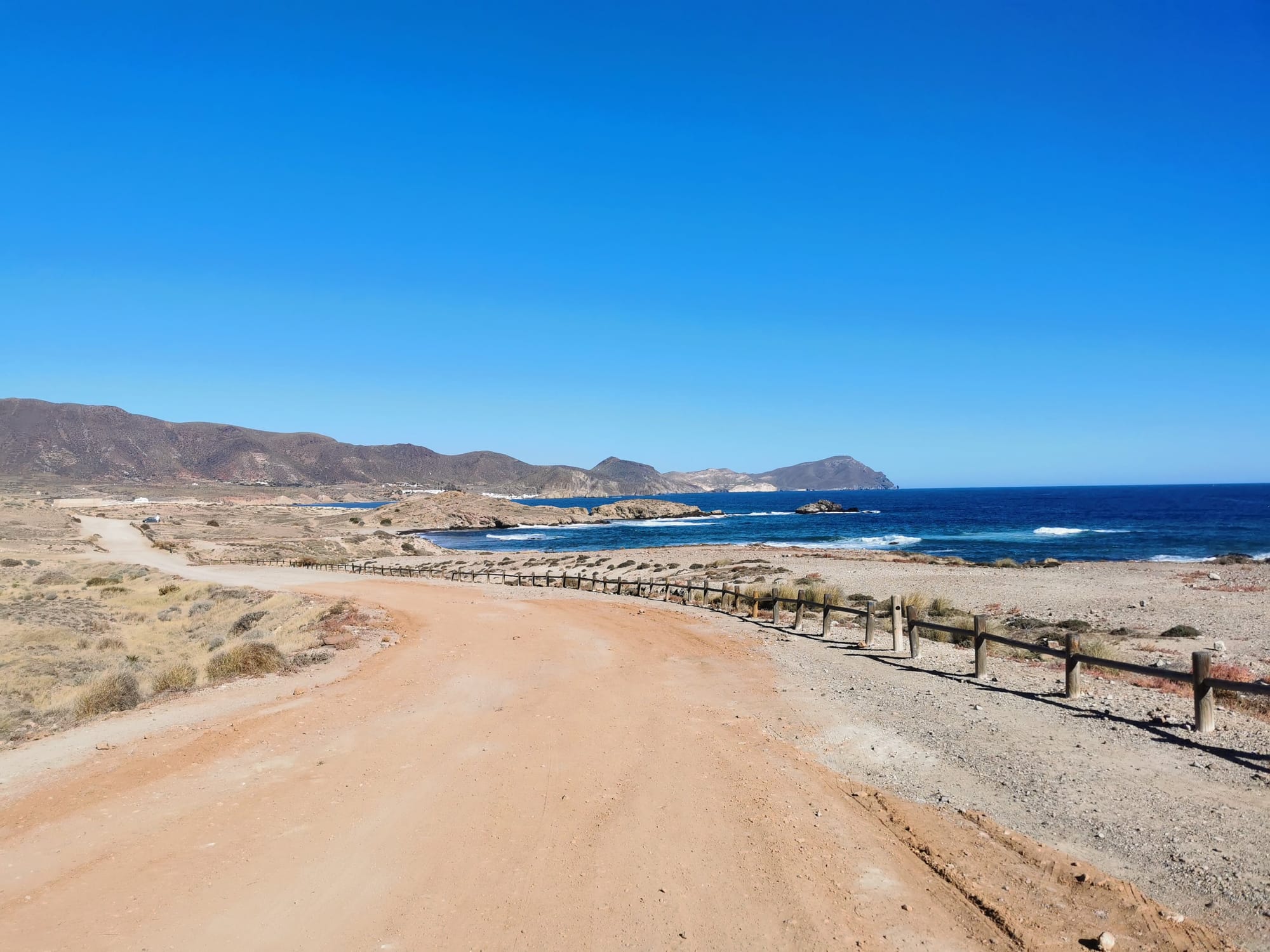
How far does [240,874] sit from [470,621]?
51.3 feet

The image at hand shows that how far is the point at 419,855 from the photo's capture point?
654 centimetres

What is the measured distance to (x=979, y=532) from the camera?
82625mm

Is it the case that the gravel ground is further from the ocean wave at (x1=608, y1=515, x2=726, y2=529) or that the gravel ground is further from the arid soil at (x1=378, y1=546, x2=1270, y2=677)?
the ocean wave at (x1=608, y1=515, x2=726, y2=529)

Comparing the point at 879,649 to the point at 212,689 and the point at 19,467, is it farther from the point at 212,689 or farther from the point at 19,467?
the point at 19,467

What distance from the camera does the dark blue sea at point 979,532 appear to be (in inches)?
2345

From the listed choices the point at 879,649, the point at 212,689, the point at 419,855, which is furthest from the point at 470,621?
the point at 419,855

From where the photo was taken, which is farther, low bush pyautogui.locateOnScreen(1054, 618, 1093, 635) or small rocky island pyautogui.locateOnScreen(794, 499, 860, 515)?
small rocky island pyautogui.locateOnScreen(794, 499, 860, 515)

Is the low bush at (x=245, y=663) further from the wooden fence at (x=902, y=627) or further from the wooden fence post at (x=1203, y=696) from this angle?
the wooden fence post at (x=1203, y=696)

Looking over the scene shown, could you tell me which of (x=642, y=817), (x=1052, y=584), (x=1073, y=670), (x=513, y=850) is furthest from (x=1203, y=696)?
(x=1052, y=584)

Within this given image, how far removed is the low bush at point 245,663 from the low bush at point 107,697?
1.72m

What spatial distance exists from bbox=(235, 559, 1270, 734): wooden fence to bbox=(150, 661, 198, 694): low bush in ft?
45.5

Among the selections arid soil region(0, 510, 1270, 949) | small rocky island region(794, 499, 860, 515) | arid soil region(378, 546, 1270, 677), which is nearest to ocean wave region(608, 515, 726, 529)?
small rocky island region(794, 499, 860, 515)

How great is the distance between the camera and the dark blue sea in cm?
5956

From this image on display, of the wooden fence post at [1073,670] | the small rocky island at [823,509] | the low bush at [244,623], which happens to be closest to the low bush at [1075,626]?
the wooden fence post at [1073,670]
